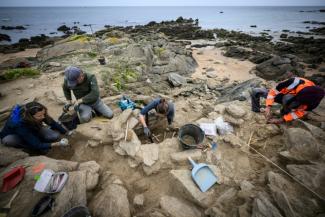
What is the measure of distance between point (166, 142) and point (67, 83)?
10.7ft

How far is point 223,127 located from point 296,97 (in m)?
2.04

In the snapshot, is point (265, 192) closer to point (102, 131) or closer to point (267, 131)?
point (267, 131)

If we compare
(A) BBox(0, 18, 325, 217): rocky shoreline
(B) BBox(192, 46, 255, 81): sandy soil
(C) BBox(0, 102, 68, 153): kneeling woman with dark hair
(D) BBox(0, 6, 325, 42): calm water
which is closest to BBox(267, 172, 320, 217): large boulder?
(A) BBox(0, 18, 325, 217): rocky shoreline

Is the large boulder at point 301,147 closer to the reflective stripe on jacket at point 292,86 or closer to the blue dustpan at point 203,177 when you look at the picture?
the reflective stripe on jacket at point 292,86

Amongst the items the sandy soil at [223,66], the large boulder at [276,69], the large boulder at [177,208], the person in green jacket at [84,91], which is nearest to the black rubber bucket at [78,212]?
the large boulder at [177,208]

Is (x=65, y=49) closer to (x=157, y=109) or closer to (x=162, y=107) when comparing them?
(x=157, y=109)

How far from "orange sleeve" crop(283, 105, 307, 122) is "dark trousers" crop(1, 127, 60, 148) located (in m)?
6.17

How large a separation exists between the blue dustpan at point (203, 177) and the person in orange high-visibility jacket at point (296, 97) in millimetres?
2726

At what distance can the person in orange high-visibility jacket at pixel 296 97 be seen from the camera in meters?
4.04

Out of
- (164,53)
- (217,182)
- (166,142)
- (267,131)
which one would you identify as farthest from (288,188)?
(164,53)

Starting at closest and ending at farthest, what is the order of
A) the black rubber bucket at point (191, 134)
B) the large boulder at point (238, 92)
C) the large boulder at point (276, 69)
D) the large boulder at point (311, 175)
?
1. the large boulder at point (311, 175)
2. the black rubber bucket at point (191, 134)
3. the large boulder at point (238, 92)
4. the large boulder at point (276, 69)

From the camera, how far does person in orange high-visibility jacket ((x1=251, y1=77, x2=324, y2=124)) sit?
159 inches

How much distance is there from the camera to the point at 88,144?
409 centimetres

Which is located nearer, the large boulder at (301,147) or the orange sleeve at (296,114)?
the large boulder at (301,147)
